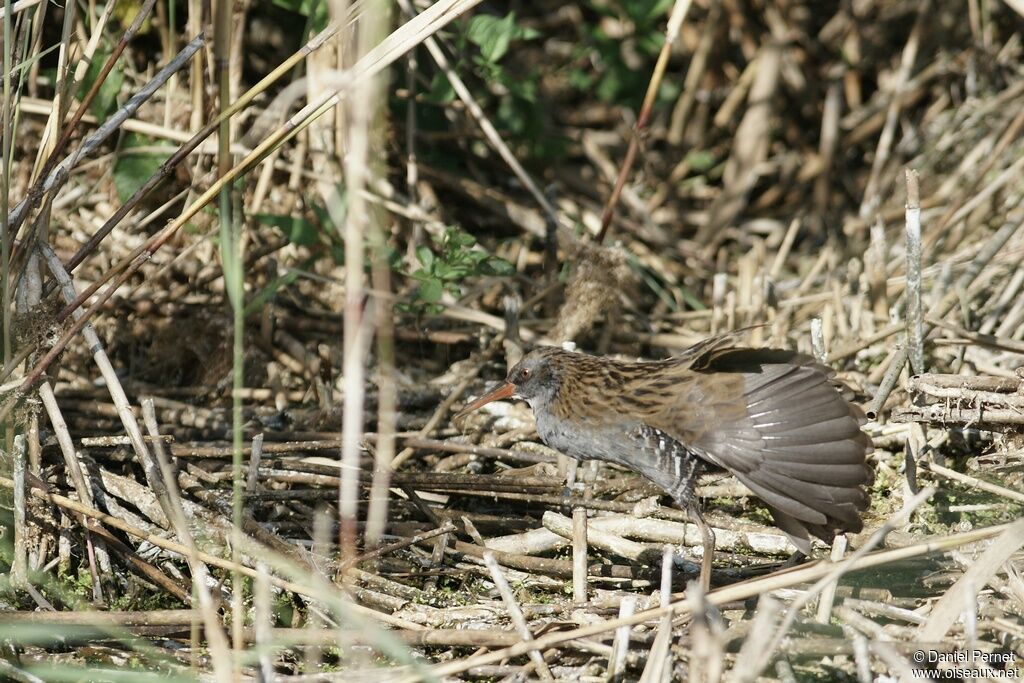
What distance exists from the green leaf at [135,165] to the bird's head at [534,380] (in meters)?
1.51

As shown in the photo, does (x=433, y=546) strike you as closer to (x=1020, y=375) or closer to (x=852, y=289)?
(x=1020, y=375)

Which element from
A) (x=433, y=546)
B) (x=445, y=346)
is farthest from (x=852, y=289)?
(x=433, y=546)

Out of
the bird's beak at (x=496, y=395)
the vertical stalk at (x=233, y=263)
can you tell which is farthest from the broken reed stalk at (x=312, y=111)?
the bird's beak at (x=496, y=395)

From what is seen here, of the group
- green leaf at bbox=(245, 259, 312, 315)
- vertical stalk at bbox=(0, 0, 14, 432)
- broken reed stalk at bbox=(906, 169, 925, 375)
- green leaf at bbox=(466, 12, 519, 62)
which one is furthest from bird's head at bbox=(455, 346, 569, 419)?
vertical stalk at bbox=(0, 0, 14, 432)

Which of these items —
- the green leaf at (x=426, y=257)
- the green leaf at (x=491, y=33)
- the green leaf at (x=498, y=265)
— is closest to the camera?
the green leaf at (x=426, y=257)

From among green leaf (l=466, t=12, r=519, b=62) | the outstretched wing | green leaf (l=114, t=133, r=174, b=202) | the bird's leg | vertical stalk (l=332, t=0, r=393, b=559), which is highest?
green leaf (l=466, t=12, r=519, b=62)

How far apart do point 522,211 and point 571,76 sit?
0.94 m

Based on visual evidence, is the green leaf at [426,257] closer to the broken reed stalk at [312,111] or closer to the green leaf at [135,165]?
the broken reed stalk at [312,111]

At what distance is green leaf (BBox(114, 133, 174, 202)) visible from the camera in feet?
14.4

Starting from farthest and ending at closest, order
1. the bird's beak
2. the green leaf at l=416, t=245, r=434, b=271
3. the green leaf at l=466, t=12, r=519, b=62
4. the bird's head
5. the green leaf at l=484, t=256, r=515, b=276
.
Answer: the green leaf at l=466, t=12, r=519, b=62
the green leaf at l=484, t=256, r=515, b=276
the green leaf at l=416, t=245, r=434, b=271
the bird's beak
the bird's head

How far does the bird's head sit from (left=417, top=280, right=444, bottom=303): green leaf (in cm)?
37

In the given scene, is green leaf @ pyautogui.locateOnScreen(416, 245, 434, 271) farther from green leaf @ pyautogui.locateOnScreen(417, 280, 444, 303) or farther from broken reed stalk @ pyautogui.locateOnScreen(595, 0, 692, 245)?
broken reed stalk @ pyautogui.locateOnScreen(595, 0, 692, 245)

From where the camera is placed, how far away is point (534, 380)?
12.9ft

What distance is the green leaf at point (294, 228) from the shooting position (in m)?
4.29
